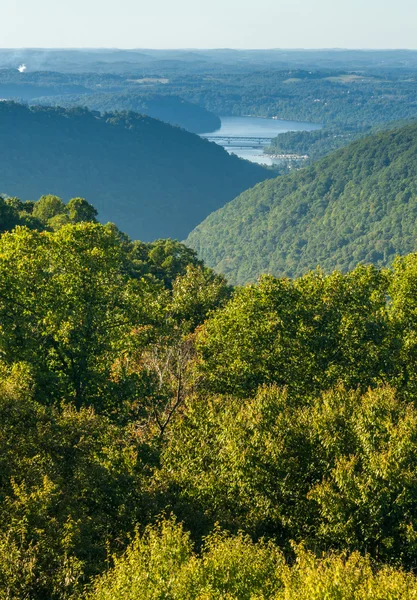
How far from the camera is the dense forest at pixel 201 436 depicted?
66.1ft

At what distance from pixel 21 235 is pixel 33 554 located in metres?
21.7

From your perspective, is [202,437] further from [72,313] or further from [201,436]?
[72,313]

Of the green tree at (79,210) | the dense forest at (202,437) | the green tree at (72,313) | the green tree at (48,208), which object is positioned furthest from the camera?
the green tree at (48,208)

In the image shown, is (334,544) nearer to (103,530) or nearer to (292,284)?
(103,530)

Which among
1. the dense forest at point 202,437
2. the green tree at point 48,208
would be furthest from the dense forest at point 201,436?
the green tree at point 48,208

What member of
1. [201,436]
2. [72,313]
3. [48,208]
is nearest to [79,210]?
[48,208]

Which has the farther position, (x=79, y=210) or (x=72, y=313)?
(x=79, y=210)

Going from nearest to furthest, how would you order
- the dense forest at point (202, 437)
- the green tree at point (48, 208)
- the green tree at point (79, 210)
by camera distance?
the dense forest at point (202, 437) → the green tree at point (79, 210) → the green tree at point (48, 208)

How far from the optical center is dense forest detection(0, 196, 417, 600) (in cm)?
2016

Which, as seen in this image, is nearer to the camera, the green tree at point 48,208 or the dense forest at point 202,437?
the dense forest at point 202,437

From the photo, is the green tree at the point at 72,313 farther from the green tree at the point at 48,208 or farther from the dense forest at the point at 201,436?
the green tree at the point at 48,208

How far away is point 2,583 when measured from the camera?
63.2 feet

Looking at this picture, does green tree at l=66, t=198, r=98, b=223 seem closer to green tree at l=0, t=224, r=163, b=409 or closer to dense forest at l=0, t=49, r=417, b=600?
dense forest at l=0, t=49, r=417, b=600

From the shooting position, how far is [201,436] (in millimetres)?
28922
